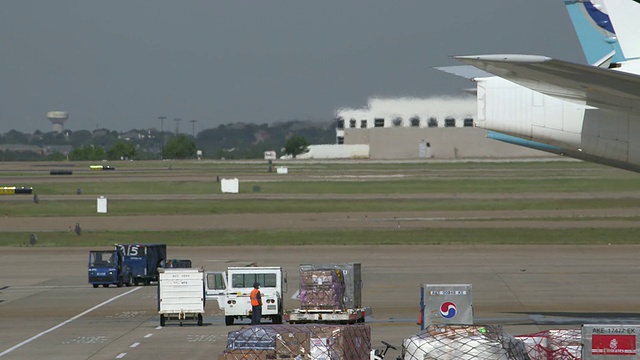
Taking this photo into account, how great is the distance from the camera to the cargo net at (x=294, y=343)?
68.5 feet

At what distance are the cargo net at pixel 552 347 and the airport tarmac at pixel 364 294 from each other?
9.60 meters

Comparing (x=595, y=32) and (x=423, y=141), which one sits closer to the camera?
(x=595, y=32)

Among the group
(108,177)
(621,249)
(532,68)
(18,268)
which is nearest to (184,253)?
(18,268)

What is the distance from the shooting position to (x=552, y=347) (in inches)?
867

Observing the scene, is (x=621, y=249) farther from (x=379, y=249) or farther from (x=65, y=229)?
(x=65, y=229)

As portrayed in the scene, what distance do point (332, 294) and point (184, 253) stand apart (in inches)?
1169

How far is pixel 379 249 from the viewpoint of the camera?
6712cm

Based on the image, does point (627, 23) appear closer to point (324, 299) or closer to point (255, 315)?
point (324, 299)

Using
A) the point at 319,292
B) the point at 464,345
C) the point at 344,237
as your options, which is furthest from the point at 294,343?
the point at 344,237

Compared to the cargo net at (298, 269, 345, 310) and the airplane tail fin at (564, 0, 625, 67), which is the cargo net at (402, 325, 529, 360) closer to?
the cargo net at (298, 269, 345, 310)

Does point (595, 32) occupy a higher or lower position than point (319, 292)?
higher

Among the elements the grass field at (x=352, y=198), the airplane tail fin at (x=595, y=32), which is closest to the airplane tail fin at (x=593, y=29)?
the airplane tail fin at (x=595, y=32)

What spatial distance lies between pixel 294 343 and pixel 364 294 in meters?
26.5

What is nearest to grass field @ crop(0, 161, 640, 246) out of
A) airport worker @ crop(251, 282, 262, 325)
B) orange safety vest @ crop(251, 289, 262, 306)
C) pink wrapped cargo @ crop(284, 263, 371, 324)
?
pink wrapped cargo @ crop(284, 263, 371, 324)
